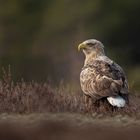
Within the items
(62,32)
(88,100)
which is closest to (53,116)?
(88,100)

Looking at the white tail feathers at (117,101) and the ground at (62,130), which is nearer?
the ground at (62,130)

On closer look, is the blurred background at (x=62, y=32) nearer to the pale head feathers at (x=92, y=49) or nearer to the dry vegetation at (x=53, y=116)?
the pale head feathers at (x=92, y=49)

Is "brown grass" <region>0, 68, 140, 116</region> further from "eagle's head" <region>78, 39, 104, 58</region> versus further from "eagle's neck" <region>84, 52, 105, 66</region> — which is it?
"eagle's head" <region>78, 39, 104, 58</region>

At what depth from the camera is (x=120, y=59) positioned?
34344 millimetres

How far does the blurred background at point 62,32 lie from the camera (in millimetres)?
35156

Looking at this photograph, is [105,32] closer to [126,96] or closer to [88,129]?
[126,96]

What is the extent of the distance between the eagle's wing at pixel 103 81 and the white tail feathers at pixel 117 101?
0.06 m

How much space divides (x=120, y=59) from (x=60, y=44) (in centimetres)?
438

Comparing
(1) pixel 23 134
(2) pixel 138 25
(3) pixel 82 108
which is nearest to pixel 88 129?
(1) pixel 23 134

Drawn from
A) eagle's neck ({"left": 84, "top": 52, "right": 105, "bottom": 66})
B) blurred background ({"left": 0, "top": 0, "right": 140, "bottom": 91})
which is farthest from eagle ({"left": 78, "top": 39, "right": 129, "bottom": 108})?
blurred background ({"left": 0, "top": 0, "right": 140, "bottom": 91})

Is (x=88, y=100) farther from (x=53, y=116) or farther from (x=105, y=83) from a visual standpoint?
(x=53, y=116)

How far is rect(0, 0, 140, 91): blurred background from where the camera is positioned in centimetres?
3516

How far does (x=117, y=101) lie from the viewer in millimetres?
12664

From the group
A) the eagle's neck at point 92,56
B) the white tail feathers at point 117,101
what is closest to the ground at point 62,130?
the white tail feathers at point 117,101
